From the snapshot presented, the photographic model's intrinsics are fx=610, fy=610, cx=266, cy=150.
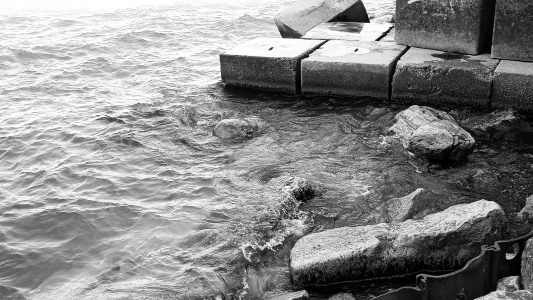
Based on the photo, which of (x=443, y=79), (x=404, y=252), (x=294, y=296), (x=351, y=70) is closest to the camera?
(x=294, y=296)

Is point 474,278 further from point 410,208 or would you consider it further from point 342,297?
point 410,208

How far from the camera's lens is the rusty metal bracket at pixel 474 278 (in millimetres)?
3824

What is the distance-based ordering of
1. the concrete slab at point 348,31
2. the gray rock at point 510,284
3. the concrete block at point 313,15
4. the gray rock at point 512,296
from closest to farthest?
1. the gray rock at point 512,296
2. the gray rock at point 510,284
3. the concrete slab at point 348,31
4. the concrete block at point 313,15

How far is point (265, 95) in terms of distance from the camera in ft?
29.0

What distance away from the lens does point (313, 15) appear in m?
10.3

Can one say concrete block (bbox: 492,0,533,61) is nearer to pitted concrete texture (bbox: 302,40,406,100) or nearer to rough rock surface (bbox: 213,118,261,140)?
pitted concrete texture (bbox: 302,40,406,100)


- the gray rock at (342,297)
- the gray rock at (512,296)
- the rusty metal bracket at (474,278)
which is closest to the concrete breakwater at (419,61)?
the rusty metal bracket at (474,278)

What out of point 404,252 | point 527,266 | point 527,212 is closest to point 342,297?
point 404,252

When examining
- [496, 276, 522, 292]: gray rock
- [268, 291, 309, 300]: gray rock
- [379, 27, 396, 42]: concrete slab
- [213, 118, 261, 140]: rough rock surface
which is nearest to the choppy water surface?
[213, 118, 261, 140]: rough rock surface

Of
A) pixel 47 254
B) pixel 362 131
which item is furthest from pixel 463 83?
pixel 47 254

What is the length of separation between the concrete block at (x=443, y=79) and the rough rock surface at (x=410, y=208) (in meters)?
2.71

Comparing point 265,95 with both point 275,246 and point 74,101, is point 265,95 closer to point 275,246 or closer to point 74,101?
point 74,101

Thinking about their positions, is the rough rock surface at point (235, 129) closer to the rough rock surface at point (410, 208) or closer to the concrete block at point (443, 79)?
the concrete block at point (443, 79)

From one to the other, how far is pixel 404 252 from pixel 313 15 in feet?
21.0
